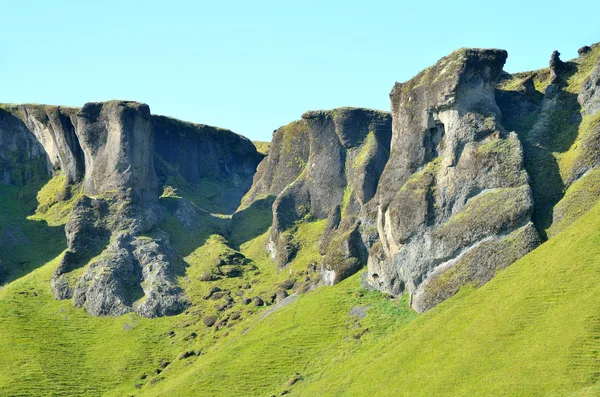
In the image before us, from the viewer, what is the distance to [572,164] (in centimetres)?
11519

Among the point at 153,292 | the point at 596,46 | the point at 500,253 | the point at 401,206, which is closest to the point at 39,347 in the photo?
the point at 153,292

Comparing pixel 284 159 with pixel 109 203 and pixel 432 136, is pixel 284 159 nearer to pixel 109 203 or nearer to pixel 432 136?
pixel 109 203

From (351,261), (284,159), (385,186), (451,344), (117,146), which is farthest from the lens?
(284,159)

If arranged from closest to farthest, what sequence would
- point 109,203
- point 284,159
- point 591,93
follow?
point 591,93 < point 109,203 < point 284,159

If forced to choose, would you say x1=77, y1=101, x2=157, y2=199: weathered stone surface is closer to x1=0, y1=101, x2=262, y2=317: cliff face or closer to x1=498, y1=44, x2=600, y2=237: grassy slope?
x1=0, y1=101, x2=262, y2=317: cliff face

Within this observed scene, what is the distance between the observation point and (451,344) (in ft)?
325

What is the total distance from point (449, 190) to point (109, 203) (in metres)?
73.5

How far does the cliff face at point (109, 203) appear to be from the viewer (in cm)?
14921

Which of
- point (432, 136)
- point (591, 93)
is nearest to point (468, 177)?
point (432, 136)

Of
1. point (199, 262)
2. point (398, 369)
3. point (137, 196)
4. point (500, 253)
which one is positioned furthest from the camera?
point (137, 196)

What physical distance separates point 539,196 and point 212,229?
7946 centimetres

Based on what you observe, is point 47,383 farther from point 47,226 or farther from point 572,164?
point 572,164

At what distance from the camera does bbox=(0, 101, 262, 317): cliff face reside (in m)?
149

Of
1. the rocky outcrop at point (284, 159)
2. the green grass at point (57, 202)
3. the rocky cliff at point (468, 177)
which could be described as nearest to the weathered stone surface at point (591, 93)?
the rocky cliff at point (468, 177)
